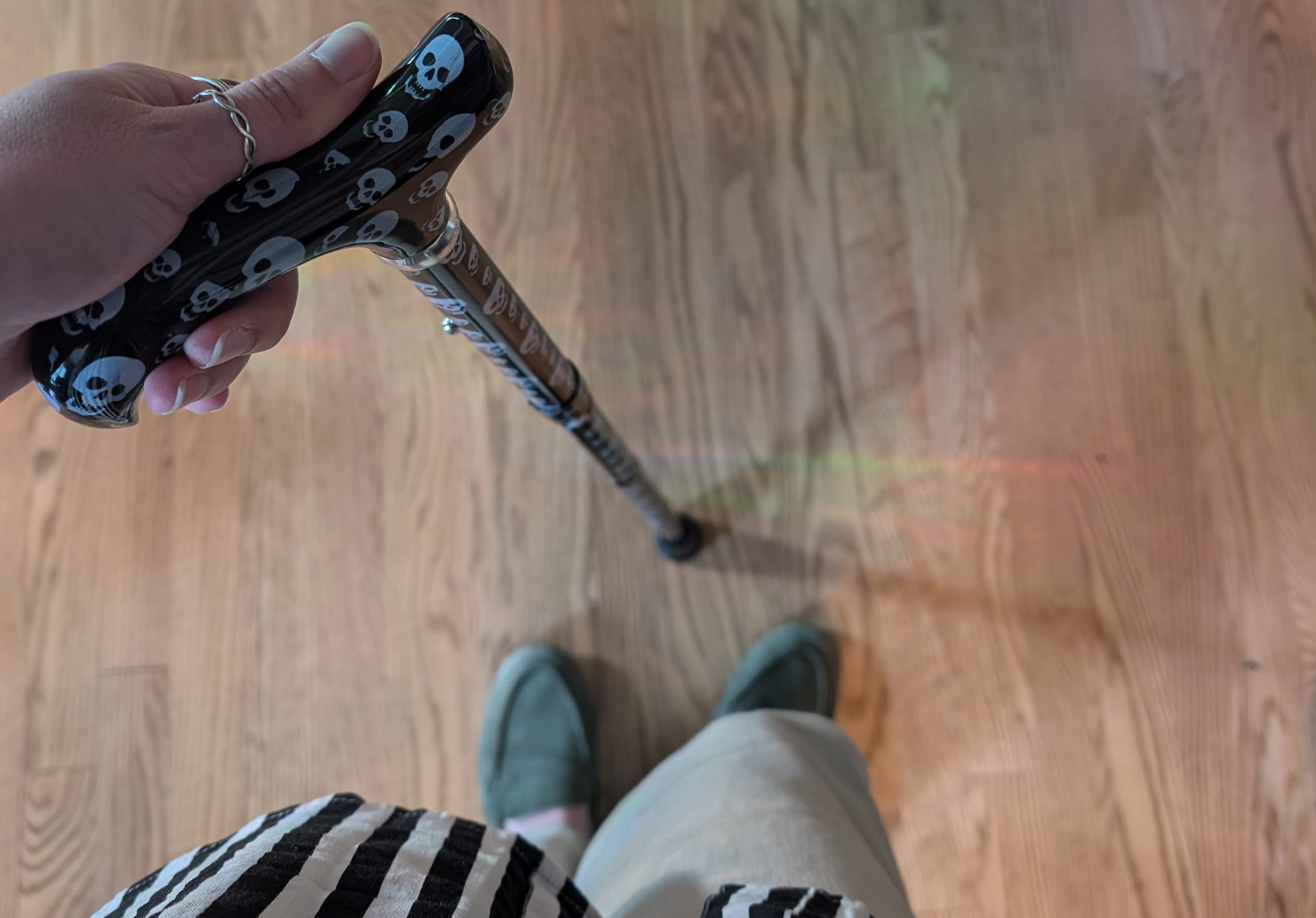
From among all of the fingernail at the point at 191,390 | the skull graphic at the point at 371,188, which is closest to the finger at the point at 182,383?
the fingernail at the point at 191,390

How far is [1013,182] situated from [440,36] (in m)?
0.82

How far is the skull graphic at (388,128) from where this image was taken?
363 mm

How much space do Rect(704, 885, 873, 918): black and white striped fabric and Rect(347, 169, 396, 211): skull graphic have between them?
0.42 meters

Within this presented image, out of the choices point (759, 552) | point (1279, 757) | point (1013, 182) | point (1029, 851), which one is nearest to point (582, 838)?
point (759, 552)

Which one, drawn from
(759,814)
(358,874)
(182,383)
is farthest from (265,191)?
(759,814)

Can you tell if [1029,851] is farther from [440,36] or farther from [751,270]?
[440,36]

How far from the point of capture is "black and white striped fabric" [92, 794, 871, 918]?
1.46 feet

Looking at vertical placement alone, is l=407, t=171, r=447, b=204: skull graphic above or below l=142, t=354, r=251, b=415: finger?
above

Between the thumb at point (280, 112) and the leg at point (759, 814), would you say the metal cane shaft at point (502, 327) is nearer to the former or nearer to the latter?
the thumb at point (280, 112)

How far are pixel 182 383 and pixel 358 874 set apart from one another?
0.29m

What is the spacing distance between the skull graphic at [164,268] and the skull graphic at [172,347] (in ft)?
0.08

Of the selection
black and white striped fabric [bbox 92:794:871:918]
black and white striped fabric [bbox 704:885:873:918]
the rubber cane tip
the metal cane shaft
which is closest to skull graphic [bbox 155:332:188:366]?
the metal cane shaft

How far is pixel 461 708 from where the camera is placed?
940 millimetres

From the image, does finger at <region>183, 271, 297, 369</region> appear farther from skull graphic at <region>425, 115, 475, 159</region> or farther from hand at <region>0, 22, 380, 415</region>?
skull graphic at <region>425, 115, 475, 159</region>
